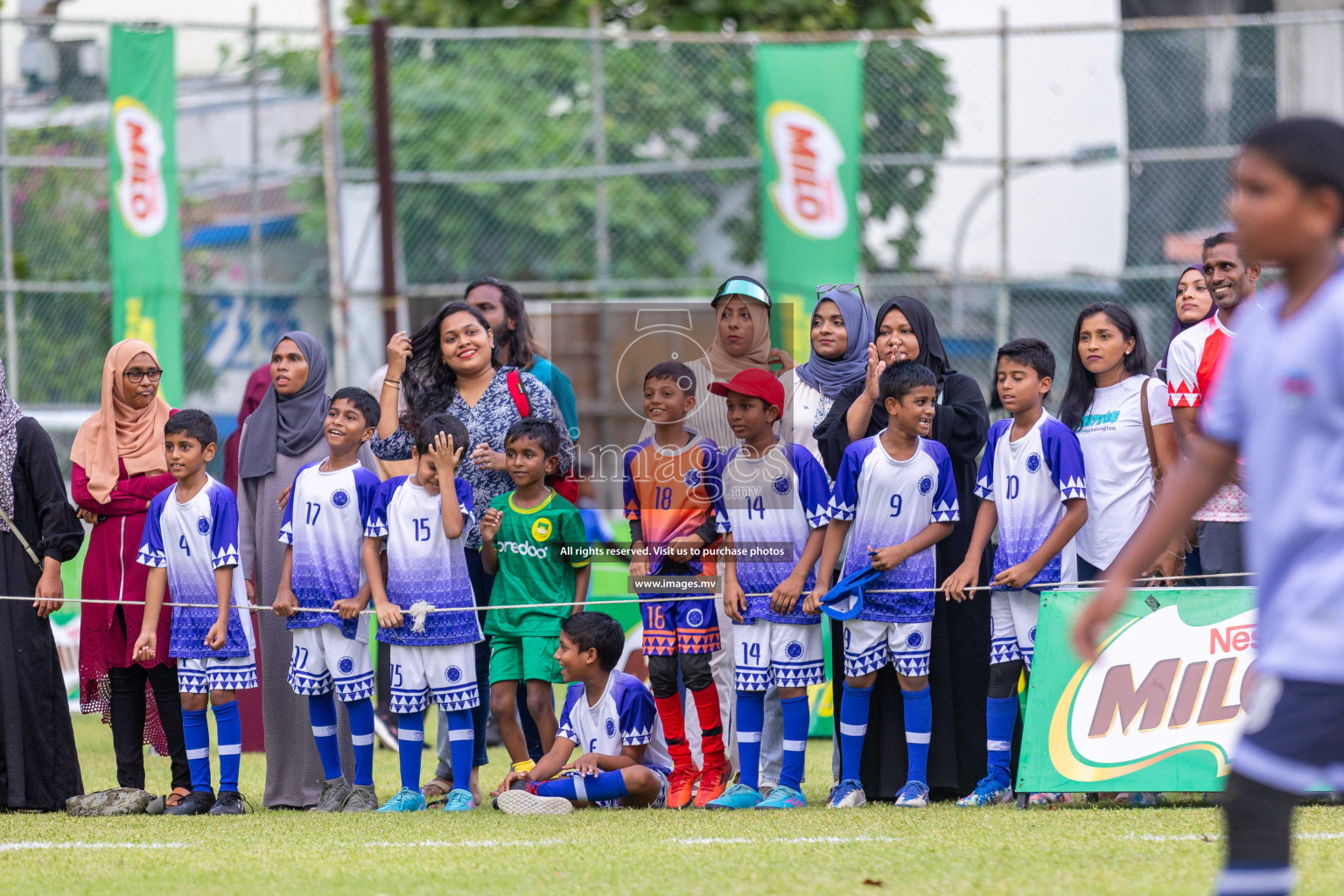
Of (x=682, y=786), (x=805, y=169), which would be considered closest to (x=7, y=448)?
(x=682, y=786)

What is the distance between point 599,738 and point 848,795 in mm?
1068

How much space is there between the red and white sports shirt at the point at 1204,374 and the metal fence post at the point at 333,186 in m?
8.23

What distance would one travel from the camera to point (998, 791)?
19.2 ft

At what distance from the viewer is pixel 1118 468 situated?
5.95 metres

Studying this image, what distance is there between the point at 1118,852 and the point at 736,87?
503 inches

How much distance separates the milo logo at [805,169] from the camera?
12.6 meters

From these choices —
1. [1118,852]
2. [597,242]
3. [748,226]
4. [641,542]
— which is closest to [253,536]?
[641,542]

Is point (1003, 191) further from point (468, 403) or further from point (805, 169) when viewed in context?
point (468, 403)

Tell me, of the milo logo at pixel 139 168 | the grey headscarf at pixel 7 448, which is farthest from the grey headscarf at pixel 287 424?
the milo logo at pixel 139 168

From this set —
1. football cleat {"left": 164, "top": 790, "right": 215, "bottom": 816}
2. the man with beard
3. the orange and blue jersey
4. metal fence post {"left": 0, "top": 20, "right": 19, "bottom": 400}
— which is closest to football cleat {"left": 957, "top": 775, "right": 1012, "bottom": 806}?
the man with beard

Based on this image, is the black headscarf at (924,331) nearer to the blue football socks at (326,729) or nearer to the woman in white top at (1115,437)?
the woman in white top at (1115,437)

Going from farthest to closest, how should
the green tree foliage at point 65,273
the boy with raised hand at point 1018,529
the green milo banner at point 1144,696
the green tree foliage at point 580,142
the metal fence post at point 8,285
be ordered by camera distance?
the green tree foliage at point 580,142 < the green tree foliage at point 65,273 < the metal fence post at point 8,285 < the boy with raised hand at point 1018,529 < the green milo banner at point 1144,696

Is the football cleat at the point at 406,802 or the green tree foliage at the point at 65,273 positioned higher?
the green tree foliage at the point at 65,273

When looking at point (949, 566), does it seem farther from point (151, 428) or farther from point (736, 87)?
point (736, 87)
